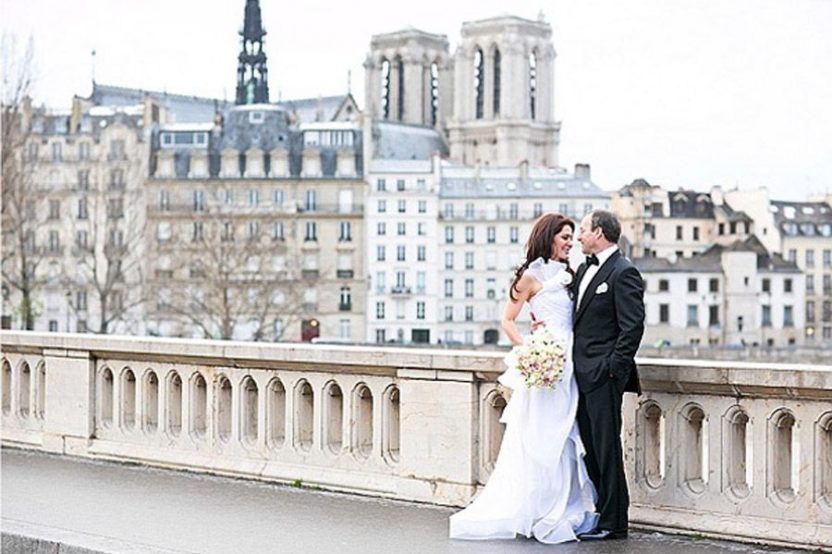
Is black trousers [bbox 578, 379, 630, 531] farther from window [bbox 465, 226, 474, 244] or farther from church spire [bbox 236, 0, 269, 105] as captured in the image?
church spire [bbox 236, 0, 269, 105]

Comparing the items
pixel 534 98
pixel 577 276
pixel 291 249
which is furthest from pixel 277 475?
pixel 534 98

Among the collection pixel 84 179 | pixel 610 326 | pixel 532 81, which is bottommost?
pixel 610 326

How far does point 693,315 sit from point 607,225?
118m

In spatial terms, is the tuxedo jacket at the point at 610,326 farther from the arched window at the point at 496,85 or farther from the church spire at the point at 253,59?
the arched window at the point at 496,85

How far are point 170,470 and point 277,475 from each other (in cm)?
95

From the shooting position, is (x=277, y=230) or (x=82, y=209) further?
→ (x=277, y=230)

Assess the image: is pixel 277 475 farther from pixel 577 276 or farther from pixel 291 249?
pixel 291 249

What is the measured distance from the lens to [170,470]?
429 inches

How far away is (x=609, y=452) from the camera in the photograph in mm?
8273

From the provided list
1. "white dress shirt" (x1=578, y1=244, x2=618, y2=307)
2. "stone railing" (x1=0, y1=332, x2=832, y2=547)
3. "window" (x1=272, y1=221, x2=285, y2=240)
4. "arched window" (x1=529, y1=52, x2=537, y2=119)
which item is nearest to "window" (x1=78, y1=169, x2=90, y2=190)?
"window" (x1=272, y1=221, x2=285, y2=240)

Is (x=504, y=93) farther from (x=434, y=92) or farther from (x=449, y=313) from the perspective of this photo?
(x=449, y=313)

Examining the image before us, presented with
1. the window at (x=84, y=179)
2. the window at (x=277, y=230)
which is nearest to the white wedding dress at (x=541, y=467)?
the window at (x=84, y=179)

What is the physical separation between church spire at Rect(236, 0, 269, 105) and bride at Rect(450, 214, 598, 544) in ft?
461

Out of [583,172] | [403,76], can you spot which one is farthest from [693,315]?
[403,76]
